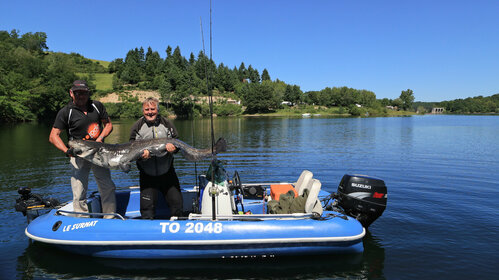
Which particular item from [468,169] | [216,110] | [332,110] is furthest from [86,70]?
[468,169]

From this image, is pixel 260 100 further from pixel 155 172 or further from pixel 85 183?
pixel 155 172

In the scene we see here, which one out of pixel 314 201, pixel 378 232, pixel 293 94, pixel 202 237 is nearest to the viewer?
pixel 202 237

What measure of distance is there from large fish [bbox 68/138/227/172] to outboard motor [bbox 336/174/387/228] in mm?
2531

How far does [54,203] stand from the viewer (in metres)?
5.87

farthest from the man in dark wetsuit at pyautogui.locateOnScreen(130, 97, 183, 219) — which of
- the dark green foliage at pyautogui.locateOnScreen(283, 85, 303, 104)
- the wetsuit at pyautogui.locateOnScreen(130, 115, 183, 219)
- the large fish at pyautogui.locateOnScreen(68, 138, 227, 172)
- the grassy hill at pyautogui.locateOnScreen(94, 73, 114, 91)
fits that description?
the dark green foliage at pyautogui.locateOnScreen(283, 85, 303, 104)

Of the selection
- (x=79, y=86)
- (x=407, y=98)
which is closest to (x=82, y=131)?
(x=79, y=86)

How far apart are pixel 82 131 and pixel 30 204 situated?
2.01m

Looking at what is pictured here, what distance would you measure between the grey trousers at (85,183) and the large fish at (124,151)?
Answer: 35 cm

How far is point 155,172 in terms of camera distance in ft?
16.0

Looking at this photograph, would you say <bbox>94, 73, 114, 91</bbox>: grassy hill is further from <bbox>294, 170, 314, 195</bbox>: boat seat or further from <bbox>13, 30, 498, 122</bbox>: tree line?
<bbox>294, 170, 314, 195</bbox>: boat seat

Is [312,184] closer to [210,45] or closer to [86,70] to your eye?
[210,45]

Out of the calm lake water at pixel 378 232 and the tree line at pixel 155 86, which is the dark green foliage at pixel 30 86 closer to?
the tree line at pixel 155 86

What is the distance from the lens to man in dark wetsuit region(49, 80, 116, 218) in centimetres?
473

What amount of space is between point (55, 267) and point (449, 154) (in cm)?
1696
